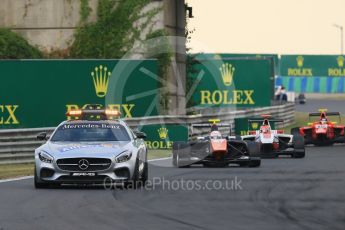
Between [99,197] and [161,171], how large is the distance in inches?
314

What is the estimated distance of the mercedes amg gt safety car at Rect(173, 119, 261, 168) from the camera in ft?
91.1

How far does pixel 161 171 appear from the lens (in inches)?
1029

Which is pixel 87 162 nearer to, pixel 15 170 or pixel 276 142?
pixel 15 170

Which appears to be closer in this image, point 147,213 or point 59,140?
point 147,213

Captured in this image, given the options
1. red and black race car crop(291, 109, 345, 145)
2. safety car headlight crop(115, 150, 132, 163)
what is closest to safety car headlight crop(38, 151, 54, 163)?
safety car headlight crop(115, 150, 132, 163)

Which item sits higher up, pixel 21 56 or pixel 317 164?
pixel 21 56

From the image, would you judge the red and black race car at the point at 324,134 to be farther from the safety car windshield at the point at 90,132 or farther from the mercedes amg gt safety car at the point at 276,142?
the safety car windshield at the point at 90,132

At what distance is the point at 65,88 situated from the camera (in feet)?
124

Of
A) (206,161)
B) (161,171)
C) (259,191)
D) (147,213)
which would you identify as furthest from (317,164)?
(147,213)

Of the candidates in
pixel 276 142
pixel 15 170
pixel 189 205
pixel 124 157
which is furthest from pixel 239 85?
pixel 189 205

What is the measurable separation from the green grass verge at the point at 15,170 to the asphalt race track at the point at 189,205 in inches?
89.7

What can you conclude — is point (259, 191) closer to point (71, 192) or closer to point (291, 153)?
point (71, 192)

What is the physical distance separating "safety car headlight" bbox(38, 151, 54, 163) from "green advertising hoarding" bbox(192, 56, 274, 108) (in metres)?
37.6

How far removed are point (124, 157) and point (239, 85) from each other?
4034 centimetres
